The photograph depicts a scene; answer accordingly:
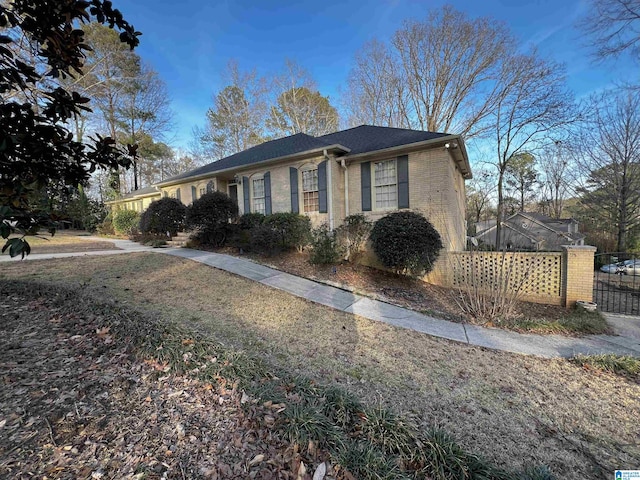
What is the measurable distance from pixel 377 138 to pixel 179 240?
926 cm

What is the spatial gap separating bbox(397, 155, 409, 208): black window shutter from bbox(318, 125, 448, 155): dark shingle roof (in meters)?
0.55

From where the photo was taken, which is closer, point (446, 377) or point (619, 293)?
point (446, 377)

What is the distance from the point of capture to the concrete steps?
11672 mm

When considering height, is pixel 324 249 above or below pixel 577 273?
above

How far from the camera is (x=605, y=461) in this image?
2051 mm

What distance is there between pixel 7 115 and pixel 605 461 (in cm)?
480

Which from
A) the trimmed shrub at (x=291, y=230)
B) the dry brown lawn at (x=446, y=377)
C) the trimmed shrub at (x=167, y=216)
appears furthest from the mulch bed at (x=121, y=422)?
the trimmed shrub at (x=167, y=216)

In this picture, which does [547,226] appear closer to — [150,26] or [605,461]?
[605,461]

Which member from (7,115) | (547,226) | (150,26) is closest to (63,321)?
(7,115)

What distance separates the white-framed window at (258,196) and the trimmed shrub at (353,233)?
13.1 feet

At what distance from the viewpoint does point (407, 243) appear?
291 inches

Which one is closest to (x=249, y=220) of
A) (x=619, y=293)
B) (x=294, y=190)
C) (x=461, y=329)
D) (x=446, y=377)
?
(x=294, y=190)

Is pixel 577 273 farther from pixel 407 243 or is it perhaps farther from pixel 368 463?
pixel 368 463

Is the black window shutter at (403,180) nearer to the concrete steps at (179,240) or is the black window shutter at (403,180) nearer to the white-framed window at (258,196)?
the white-framed window at (258,196)
